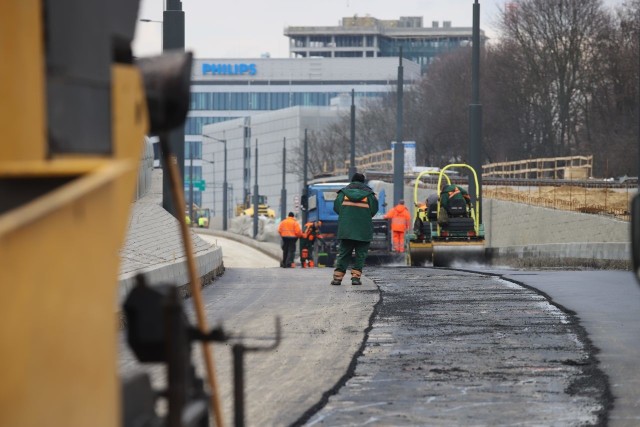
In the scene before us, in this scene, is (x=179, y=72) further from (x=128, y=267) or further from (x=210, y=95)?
(x=210, y=95)

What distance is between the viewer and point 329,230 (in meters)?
52.8

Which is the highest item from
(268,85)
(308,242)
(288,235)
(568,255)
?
(268,85)

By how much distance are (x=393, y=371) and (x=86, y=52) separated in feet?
24.4

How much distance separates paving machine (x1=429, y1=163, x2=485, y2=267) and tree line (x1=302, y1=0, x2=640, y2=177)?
1371 inches

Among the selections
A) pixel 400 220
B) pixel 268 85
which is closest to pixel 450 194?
pixel 400 220

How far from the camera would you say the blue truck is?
4651 centimetres

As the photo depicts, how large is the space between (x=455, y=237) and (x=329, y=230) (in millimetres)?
19280

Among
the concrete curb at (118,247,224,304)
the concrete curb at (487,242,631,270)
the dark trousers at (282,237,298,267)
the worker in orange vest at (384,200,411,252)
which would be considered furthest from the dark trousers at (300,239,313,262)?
the concrete curb at (118,247,224,304)

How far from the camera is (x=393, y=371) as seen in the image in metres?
11.2

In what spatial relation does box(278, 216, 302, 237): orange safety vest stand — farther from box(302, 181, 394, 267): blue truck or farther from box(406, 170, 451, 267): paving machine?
box(406, 170, 451, 267): paving machine

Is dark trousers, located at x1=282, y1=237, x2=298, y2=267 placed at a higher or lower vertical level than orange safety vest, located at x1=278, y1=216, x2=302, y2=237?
lower

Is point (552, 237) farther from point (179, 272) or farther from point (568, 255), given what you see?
point (179, 272)

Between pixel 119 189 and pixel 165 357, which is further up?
pixel 119 189

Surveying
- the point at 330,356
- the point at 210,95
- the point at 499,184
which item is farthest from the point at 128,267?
the point at 210,95
